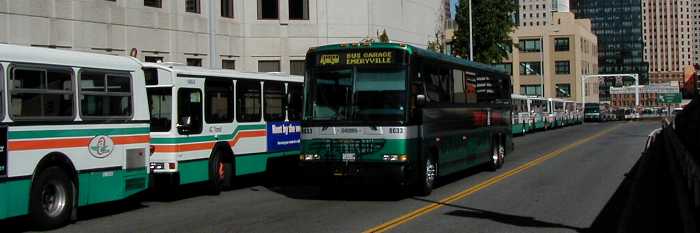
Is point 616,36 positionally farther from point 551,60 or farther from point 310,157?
point 310,157

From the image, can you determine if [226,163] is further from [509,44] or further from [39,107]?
[509,44]

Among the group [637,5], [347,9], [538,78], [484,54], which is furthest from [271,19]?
[637,5]

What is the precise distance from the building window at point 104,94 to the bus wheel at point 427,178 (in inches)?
216

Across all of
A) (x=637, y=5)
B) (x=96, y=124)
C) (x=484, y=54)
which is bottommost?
(x=96, y=124)

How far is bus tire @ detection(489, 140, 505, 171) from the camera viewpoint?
22.1 m

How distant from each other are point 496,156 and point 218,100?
29.2 ft

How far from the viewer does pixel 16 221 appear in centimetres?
1273

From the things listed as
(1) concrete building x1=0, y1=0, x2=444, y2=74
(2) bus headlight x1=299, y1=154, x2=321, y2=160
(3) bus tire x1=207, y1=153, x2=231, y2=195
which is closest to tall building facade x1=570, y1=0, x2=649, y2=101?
(1) concrete building x1=0, y1=0, x2=444, y2=74

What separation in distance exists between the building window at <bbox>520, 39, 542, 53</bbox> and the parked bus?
6832 cm

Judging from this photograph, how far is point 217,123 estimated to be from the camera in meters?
16.7

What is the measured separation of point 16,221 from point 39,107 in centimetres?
238

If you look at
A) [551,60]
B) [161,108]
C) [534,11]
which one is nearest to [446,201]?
[161,108]

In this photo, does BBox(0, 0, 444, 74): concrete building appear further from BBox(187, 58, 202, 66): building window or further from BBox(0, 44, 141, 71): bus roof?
BBox(0, 44, 141, 71): bus roof

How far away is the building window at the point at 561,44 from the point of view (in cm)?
12350
